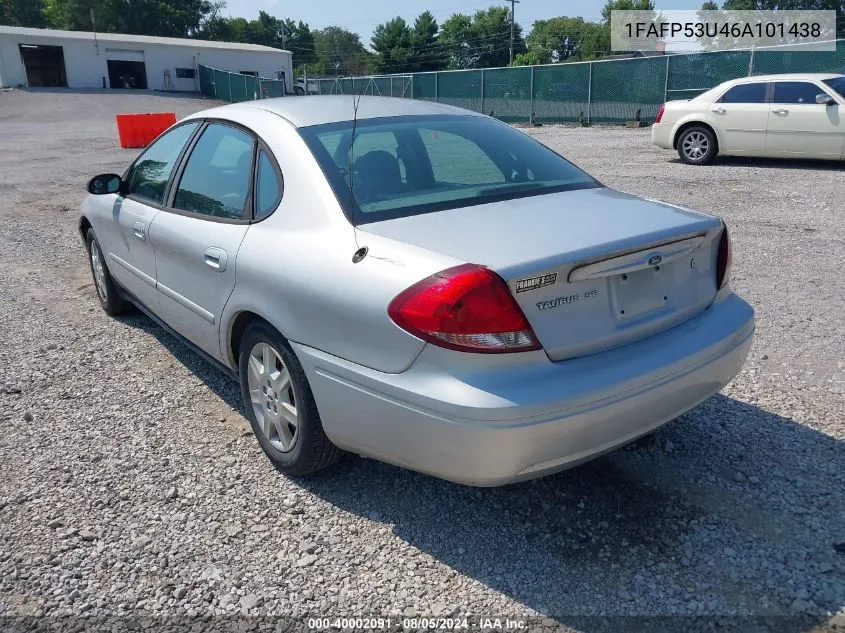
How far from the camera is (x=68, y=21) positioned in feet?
239

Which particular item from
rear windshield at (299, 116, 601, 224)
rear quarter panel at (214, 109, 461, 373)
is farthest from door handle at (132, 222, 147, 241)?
rear windshield at (299, 116, 601, 224)

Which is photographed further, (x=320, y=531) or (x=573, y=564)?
(x=320, y=531)

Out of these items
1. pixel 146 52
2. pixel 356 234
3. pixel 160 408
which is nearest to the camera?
pixel 356 234

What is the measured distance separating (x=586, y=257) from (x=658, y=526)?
114 cm

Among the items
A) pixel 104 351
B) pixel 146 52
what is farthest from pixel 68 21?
pixel 104 351

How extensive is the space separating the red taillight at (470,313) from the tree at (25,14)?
92.7 m

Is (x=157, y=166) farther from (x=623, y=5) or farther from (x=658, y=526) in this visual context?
(x=623, y=5)

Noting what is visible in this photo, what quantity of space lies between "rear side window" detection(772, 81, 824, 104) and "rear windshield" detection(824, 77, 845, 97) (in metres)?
0.22

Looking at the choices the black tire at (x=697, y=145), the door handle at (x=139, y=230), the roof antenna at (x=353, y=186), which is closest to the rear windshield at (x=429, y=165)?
the roof antenna at (x=353, y=186)

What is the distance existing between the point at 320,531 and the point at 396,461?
51 cm

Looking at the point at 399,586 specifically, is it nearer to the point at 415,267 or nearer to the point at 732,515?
the point at 415,267

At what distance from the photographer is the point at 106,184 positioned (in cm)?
456

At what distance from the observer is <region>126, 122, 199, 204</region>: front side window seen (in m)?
4.07

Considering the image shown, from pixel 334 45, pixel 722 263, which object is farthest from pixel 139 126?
pixel 334 45
